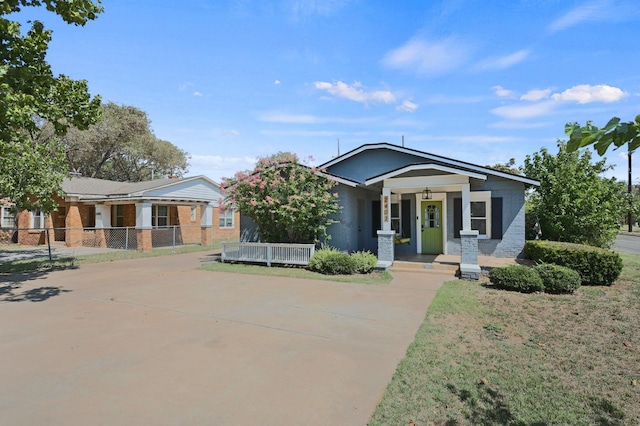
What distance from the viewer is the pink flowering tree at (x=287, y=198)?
37.9 feet

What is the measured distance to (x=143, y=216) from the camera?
17938 mm

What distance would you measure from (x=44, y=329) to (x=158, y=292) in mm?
2817

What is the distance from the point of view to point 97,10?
8.27 m

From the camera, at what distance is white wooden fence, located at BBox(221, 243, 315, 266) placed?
11828 millimetres

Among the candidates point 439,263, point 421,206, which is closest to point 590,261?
point 439,263

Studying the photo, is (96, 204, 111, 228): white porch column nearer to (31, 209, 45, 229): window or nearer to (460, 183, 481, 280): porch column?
(31, 209, 45, 229): window

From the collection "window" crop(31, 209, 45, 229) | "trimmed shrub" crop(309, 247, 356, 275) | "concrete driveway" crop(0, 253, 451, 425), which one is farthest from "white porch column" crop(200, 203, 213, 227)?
"concrete driveway" crop(0, 253, 451, 425)

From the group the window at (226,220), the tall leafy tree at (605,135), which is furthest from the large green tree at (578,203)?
the window at (226,220)

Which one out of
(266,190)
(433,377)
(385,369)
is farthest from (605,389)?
(266,190)

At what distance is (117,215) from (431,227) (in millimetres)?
19360

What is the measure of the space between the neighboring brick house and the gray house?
10243 mm

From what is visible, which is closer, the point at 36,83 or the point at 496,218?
the point at 36,83

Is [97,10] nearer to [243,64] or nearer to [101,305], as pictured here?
[243,64]

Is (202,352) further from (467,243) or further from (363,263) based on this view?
(467,243)
